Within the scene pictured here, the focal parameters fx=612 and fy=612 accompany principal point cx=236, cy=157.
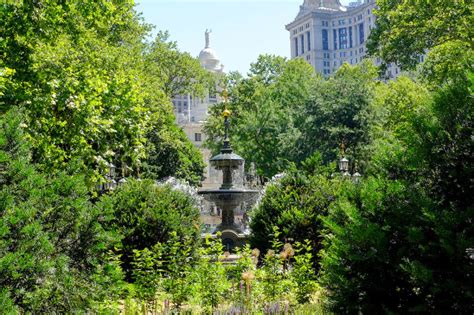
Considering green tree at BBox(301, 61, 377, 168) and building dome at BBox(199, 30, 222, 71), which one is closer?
green tree at BBox(301, 61, 377, 168)

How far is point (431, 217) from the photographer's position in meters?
4.73

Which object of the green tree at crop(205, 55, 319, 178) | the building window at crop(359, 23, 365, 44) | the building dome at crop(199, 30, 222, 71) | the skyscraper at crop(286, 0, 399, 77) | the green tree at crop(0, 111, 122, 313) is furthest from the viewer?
the skyscraper at crop(286, 0, 399, 77)

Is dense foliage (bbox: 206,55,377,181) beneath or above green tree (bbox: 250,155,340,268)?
above

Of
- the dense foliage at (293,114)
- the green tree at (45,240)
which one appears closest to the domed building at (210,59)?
the dense foliage at (293,114)

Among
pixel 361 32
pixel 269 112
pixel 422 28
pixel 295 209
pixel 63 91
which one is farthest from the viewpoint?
pixel 361 32

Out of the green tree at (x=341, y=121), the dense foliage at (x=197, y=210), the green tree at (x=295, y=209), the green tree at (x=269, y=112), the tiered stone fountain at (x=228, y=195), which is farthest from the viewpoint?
the green tree at (x=269, y=112)

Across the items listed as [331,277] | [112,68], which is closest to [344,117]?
[112,68]

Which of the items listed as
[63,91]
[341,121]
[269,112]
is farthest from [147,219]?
[269,112]

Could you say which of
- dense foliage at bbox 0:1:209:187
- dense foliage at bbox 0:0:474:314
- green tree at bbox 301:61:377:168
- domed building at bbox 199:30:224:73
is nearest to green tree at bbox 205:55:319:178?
green tree at bbox 301:61:377:168

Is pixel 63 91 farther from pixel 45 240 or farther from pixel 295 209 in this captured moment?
pixel 45 240

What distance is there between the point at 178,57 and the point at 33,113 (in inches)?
1364

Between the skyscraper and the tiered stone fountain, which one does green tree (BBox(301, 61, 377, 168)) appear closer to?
the tiered stone fountain

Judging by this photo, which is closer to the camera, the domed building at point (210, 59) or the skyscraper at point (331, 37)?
the domed building at point (210, 59)

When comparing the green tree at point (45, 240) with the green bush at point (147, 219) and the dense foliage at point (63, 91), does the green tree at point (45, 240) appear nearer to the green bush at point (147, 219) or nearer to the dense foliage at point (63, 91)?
the green bush at point (147, 219)
